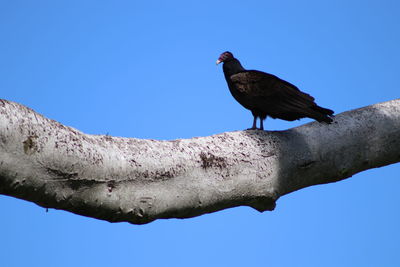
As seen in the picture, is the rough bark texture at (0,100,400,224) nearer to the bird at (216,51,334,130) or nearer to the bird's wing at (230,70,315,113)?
the bird at (216,51,334,130)

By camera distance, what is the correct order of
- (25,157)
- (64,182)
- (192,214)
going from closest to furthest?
(25,157)
(64,182)
(192,214)

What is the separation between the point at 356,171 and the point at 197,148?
3.99ft

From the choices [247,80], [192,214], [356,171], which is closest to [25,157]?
[192,214]

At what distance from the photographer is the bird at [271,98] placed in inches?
165

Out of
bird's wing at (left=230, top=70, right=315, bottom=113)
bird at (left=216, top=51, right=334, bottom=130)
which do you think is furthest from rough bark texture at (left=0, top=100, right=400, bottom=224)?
bird's wing at (left=230, top=70, right=315, bottom=113)

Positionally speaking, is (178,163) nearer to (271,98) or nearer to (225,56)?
(271,98)

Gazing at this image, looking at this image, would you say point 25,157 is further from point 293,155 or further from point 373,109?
point 373,109

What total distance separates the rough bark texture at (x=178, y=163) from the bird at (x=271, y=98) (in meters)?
0.39

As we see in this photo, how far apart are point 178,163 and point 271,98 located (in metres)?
1.92

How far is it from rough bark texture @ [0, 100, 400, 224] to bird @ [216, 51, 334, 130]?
39 centimetres

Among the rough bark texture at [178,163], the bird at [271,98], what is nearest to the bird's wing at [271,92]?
the bird at [271,98]

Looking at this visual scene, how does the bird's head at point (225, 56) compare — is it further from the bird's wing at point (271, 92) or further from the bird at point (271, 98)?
the bird's wing at point (271, 92)

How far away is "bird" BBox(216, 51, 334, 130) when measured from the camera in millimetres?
4184

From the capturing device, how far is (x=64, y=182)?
→ 2.39 m
